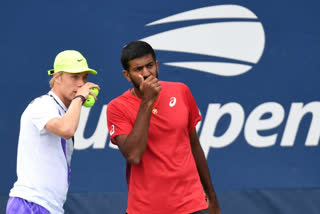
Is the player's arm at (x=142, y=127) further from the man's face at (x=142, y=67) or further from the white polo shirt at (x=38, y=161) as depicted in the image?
the white polo shirt at (x=38, y=161)

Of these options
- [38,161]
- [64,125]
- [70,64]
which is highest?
[70,64]

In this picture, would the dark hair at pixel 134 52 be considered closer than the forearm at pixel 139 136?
No

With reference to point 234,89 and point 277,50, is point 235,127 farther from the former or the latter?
point 277,50

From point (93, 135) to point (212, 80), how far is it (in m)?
1.10

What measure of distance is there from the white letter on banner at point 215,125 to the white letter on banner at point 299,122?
42 centimetres

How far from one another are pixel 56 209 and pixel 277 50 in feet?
8.78

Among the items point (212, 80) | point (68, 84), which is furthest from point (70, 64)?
point (212, 80)

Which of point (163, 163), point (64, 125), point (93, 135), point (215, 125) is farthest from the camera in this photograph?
point (215, 125)

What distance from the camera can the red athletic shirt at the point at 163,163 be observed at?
382cm

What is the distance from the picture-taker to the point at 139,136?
3725 millimetres

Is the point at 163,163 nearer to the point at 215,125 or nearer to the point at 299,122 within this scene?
the point at 215,125

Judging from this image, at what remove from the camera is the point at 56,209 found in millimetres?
3896

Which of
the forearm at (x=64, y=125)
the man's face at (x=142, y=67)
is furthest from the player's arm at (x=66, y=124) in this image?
the man's face at (x=142, y=67)

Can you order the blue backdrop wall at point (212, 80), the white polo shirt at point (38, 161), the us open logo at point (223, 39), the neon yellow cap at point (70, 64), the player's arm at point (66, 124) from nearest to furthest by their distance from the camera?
the player's arm at point (66, 124) < the white polo shirt at point (38, 161) < the neon yellow cap at point (70, 64) < the blue backdrop wall at point (212, 80) < the us open logo at point (223, 39)
